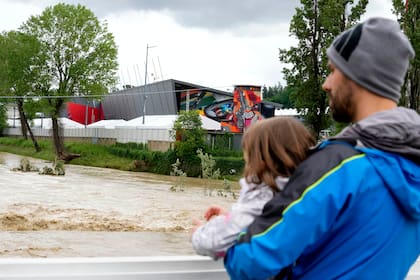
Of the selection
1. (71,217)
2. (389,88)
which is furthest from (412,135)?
(71,217)

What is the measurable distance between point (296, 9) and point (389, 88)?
67.9 feet

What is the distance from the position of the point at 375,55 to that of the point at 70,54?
32.2 meters

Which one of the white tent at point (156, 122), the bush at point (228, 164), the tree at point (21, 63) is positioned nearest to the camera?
the bush at point (228, 164)

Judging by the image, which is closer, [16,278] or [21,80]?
[16,278]

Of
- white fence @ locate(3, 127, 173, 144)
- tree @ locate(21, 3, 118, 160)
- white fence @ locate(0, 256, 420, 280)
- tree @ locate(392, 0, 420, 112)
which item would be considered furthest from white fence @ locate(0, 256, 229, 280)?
tree @ locate(21, 3, 118, 160)

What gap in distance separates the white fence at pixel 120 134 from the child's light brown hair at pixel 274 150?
91.2 ft

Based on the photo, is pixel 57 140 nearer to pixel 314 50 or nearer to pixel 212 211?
pixel 314 50

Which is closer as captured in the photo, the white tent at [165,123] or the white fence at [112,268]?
the white fence at [112,268]

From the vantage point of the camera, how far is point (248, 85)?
32969 millimetres

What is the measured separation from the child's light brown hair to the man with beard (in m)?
0.07

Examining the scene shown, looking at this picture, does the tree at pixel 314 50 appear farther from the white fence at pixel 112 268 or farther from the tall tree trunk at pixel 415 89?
the white fence at pixel 112 268

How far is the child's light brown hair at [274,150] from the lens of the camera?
39.3 inches

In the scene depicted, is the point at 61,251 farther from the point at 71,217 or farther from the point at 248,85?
the point at 248,85

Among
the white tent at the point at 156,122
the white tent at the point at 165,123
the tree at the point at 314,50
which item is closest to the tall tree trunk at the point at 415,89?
the tree at the point at 314,50
